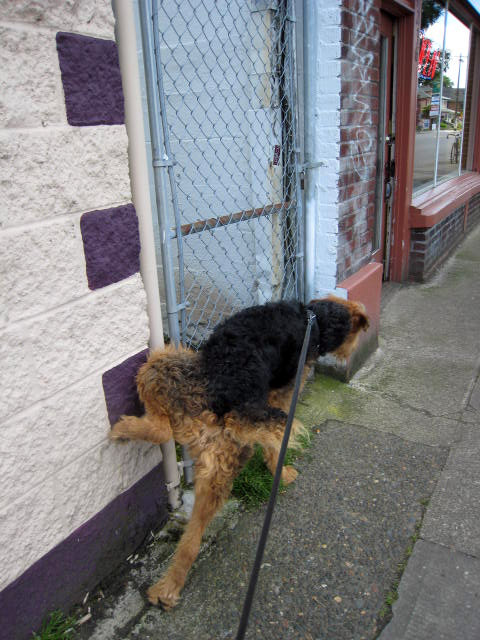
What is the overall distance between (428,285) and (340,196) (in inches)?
115

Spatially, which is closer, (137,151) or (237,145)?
(137,151)

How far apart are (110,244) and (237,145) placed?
1.92 metres

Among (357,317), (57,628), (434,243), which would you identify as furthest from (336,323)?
(434,243)

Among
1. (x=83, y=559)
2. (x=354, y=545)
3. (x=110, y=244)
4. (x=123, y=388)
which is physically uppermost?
(x=110, y=244)

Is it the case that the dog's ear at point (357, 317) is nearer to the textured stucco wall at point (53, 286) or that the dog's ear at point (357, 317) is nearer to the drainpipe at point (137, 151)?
the drainpipe at point (137, 151)

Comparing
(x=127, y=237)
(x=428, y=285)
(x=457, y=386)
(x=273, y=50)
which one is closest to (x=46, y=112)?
(x=127, y=237)

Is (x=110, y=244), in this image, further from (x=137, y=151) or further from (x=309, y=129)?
(x=309, y=129)

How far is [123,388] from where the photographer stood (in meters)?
2.28

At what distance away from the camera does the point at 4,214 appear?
1671 mm

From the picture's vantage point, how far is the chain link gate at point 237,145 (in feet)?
11.0

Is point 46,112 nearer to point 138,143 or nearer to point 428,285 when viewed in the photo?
point 138,143

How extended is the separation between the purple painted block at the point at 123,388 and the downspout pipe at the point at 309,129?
183 cm

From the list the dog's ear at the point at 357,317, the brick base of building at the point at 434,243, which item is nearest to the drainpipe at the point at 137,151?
the dog's ear at the point at 357,317

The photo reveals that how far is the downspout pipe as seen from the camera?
335 centimetres
